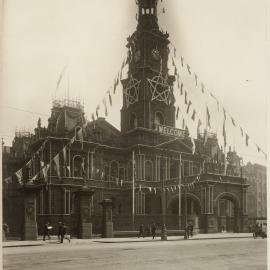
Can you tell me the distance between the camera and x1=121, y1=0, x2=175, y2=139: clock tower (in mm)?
8688

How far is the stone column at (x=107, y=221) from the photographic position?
15.9 m

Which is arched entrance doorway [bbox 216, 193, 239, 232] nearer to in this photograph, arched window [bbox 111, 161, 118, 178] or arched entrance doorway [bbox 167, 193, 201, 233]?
arched entrance doorway [bbox 167, 193, 201, 233]

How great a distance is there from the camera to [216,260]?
868cm

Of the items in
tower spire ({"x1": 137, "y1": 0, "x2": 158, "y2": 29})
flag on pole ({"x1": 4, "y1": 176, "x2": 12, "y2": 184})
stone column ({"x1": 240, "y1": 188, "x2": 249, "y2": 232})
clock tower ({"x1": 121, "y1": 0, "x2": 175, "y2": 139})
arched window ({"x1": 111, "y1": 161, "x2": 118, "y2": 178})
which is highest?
tower spire ({"x1": 137, "y1": 0, "x2": 158, "y2": 29})

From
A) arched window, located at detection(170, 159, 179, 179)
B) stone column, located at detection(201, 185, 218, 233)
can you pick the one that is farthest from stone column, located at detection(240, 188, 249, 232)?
arched window, located at detection(170, 159, 179, 179)

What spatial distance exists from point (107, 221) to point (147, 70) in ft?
20.5

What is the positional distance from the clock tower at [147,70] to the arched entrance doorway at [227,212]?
6747 millimetres

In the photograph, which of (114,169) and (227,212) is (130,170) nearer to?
(114,169)

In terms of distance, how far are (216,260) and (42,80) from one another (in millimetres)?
4366

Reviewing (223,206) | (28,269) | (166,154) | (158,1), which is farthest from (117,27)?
(223,206)

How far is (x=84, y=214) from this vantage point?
15.2 m

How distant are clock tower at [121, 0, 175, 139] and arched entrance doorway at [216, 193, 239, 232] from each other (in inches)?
266

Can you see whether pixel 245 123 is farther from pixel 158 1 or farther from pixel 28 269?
pixel 28 269

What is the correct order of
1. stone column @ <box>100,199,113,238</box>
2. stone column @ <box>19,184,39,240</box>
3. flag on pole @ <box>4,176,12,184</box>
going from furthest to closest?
stone column @ <box>100,199,113,238</box>, stone column @ <box>19,184,39,240</box>, flag on pole @ <box>4,176,12,184</box>
